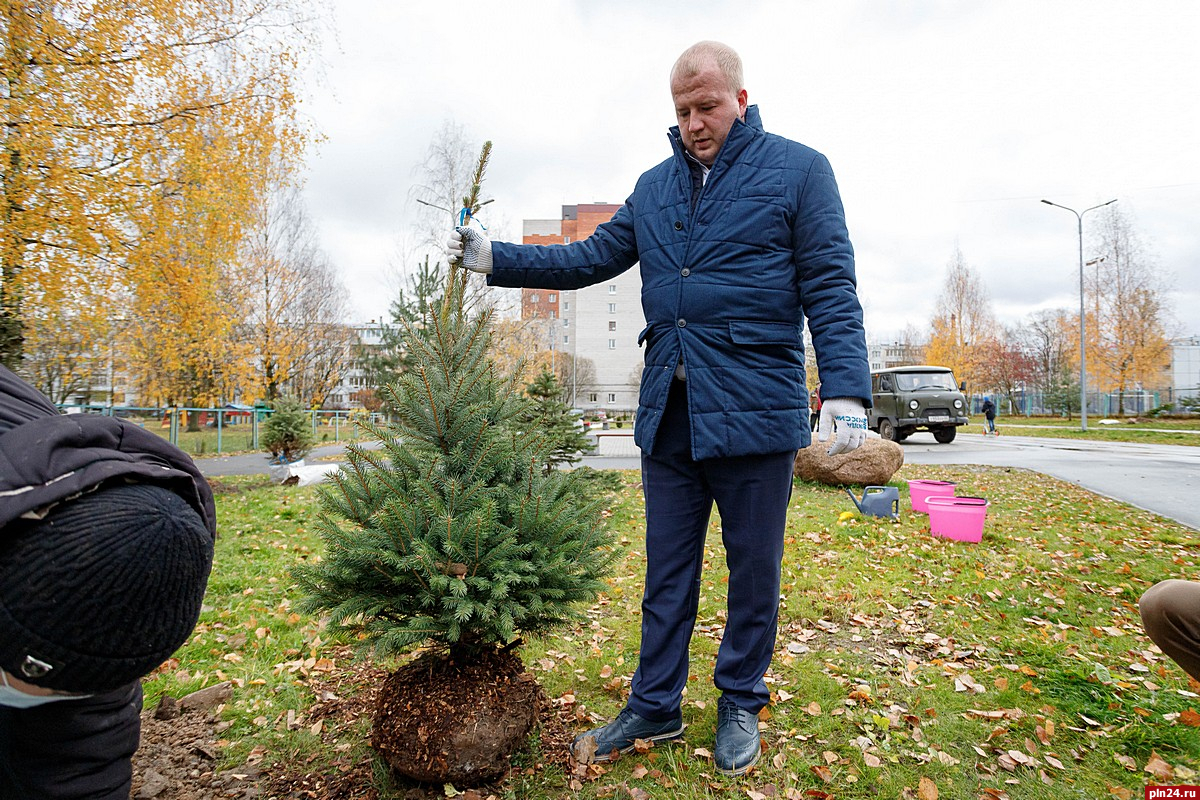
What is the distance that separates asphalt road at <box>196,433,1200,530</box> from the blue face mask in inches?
346

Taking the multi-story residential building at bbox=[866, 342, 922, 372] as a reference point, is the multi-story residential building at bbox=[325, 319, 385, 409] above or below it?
below

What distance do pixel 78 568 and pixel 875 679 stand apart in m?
3.24

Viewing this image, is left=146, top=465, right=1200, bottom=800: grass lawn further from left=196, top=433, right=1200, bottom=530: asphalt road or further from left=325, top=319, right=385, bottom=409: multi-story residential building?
left=325, top=319, right=385, bottom=409: multi-story residential building

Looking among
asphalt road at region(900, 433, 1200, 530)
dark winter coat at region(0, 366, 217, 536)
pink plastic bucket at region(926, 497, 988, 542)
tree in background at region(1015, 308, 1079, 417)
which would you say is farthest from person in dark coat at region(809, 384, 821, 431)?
tree in background at region(1015, 308, 1079, 417)

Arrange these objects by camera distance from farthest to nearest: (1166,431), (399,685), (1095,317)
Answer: (1095,317) < (1166,431) < (399,685)

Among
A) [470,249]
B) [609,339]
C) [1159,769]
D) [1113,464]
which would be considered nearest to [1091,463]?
[1113,464]

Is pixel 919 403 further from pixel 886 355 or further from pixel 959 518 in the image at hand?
pixel 886 355

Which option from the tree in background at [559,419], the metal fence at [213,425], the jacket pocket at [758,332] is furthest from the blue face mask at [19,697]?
the metal fence at [213,425]

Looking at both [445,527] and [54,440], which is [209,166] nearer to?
[445,527]

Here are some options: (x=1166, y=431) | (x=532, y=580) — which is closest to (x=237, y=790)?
(x=532, y=580)

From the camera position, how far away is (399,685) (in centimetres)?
237

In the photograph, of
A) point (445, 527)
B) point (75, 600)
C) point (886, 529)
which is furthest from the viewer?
point (886, 529)

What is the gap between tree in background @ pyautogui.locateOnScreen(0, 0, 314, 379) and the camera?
7.11m

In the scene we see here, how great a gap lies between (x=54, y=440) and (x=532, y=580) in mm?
1497
